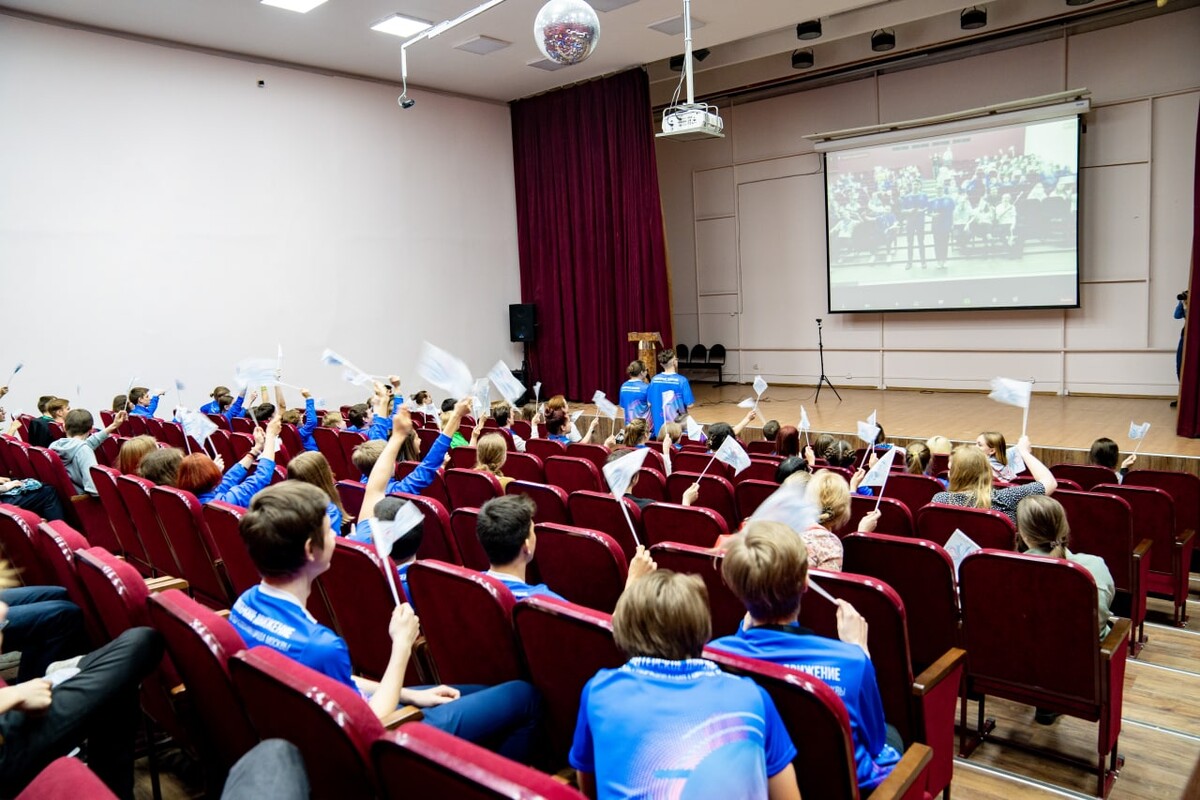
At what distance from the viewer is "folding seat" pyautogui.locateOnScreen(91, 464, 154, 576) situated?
4.10 metres

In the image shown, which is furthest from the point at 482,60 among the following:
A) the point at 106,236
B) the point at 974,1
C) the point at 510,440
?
the point at 510,440

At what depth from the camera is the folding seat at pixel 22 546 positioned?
305cm

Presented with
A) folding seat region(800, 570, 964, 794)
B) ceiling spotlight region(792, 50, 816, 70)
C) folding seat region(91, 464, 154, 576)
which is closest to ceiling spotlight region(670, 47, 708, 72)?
ceiling spotlight region(792, 50, 816, 70)

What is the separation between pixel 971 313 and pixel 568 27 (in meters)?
7.81

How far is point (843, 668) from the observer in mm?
1741

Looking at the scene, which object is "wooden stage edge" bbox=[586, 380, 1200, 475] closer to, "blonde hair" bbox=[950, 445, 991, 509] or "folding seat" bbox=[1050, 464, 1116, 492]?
"folding seat" bbox=[1050, 464, 1116, 492]

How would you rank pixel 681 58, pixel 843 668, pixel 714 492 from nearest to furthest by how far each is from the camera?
pixel 843 668 < pixel 714 492 < pixel 681 58

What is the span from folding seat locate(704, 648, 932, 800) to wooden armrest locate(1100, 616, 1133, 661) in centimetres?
129

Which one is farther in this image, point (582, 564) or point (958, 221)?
point (958, 221)

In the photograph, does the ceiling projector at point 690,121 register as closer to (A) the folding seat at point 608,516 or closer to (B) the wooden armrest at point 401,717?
(A) the folding seat at point 608,516

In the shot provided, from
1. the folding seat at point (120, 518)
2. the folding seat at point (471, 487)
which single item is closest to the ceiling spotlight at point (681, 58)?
the folding seat at point (471, 487)

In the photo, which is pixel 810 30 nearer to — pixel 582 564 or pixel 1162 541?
pixel 1162 541

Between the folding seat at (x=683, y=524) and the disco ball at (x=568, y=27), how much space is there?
3383 mm

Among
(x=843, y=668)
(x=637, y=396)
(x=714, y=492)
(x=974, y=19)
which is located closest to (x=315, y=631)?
(x=843, y=668)
